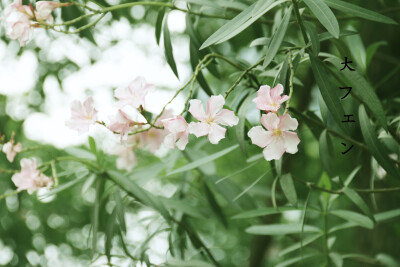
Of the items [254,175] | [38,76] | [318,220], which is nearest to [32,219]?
[38,76]

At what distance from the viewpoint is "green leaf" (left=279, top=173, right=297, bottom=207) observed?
3.24 ft

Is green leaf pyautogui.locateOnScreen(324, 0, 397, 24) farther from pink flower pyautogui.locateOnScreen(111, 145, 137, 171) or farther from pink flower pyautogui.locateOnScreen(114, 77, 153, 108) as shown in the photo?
pink flower pyautogui.locateOnScreen(111, 145, 137, 171)

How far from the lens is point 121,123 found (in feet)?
2.64

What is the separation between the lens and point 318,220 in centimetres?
242

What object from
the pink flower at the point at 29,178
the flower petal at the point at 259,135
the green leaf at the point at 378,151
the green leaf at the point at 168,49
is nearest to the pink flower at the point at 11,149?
the pink flower at the point at 29,178

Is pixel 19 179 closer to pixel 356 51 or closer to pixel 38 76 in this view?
pixel 356 51

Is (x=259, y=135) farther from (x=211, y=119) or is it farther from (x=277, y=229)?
(x=277, y=229)

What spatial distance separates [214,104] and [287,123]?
110mm

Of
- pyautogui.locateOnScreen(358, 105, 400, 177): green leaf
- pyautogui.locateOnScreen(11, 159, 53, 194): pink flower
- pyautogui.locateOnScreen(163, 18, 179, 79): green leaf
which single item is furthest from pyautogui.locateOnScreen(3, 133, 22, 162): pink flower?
pyautogui.locateOnScreen(358, 105, 400, 177): green leaf

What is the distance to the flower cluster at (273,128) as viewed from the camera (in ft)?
2.28

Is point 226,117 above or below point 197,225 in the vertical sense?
above

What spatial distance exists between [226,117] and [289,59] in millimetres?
135

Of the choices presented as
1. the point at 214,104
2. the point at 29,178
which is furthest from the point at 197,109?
the point at 29,178

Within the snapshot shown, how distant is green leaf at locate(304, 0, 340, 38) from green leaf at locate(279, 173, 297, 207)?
0.39 metres
